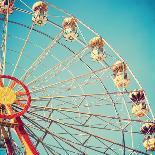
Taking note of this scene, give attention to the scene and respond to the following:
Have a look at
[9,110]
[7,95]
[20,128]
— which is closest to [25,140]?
[20,128]

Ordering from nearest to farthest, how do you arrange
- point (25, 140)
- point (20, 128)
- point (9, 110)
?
point (25, 140), point (20, 128), point (9, 110)

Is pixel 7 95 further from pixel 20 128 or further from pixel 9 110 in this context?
pixel 20 128

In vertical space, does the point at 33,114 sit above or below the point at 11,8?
below

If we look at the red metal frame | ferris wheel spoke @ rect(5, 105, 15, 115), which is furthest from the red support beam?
ferris wheel spoke @ rect(5, 105, 15, 115)

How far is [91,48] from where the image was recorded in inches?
547

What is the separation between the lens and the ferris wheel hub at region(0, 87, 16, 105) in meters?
8.62

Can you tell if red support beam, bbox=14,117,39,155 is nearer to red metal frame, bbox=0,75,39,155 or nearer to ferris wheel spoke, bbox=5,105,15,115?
red metal frame, bbox=0,75,39,155

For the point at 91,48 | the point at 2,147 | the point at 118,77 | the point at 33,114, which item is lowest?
A: the point at 2,147

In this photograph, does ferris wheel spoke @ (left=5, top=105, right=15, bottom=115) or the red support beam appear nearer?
the red support beam

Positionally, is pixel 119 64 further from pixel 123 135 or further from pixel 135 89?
→ pixel 123 135

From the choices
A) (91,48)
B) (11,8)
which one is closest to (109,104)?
(91,48)

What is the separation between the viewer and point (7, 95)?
8727 mm

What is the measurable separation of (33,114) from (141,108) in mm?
5086

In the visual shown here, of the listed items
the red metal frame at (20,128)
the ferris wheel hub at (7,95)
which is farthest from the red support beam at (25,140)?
the ferris wheel hub at (7,95)
